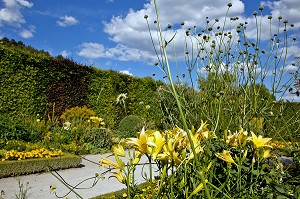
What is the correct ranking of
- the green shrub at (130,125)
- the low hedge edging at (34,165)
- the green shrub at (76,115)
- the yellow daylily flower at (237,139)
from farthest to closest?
the green shrub at (130,125) → the green shrub at (76,115) → the low hedge edging at (34,165) → the yellow daylily flower at (237,139)

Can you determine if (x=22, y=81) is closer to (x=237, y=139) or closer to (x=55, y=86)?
(x=55, y=86)

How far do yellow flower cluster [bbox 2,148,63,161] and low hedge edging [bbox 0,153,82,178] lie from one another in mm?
222

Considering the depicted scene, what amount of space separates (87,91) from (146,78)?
3.79 m

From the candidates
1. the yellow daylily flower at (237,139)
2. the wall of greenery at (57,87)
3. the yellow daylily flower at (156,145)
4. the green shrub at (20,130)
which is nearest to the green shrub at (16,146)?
the green shrub at (20,130)

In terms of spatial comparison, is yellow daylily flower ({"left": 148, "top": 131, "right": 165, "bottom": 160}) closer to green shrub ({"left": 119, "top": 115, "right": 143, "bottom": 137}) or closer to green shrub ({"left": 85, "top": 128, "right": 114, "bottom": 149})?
green shrub ({"left": 85, "top": 128, "right": 114, "bottom": 149})

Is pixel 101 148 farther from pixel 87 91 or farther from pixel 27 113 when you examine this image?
pixel 87 91

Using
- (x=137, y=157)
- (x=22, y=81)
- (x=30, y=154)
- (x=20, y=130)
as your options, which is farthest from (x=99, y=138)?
(x=137, y=157)

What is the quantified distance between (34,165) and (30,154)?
15.4 inches

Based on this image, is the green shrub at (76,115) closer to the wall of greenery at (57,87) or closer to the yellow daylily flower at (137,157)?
the wall of greenery at (57,87)

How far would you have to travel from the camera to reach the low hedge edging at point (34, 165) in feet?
19.1

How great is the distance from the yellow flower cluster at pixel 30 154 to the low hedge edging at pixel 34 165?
0.22 metres

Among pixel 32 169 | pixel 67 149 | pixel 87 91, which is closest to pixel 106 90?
pixel 87 91

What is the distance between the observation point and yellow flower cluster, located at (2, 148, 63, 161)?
6250 millimetres

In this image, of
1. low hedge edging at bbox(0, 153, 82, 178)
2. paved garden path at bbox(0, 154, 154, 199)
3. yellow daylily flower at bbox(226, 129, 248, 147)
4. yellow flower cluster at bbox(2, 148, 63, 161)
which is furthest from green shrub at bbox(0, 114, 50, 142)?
yellow daylily flower at bbox(226, 129, 248, 147)
